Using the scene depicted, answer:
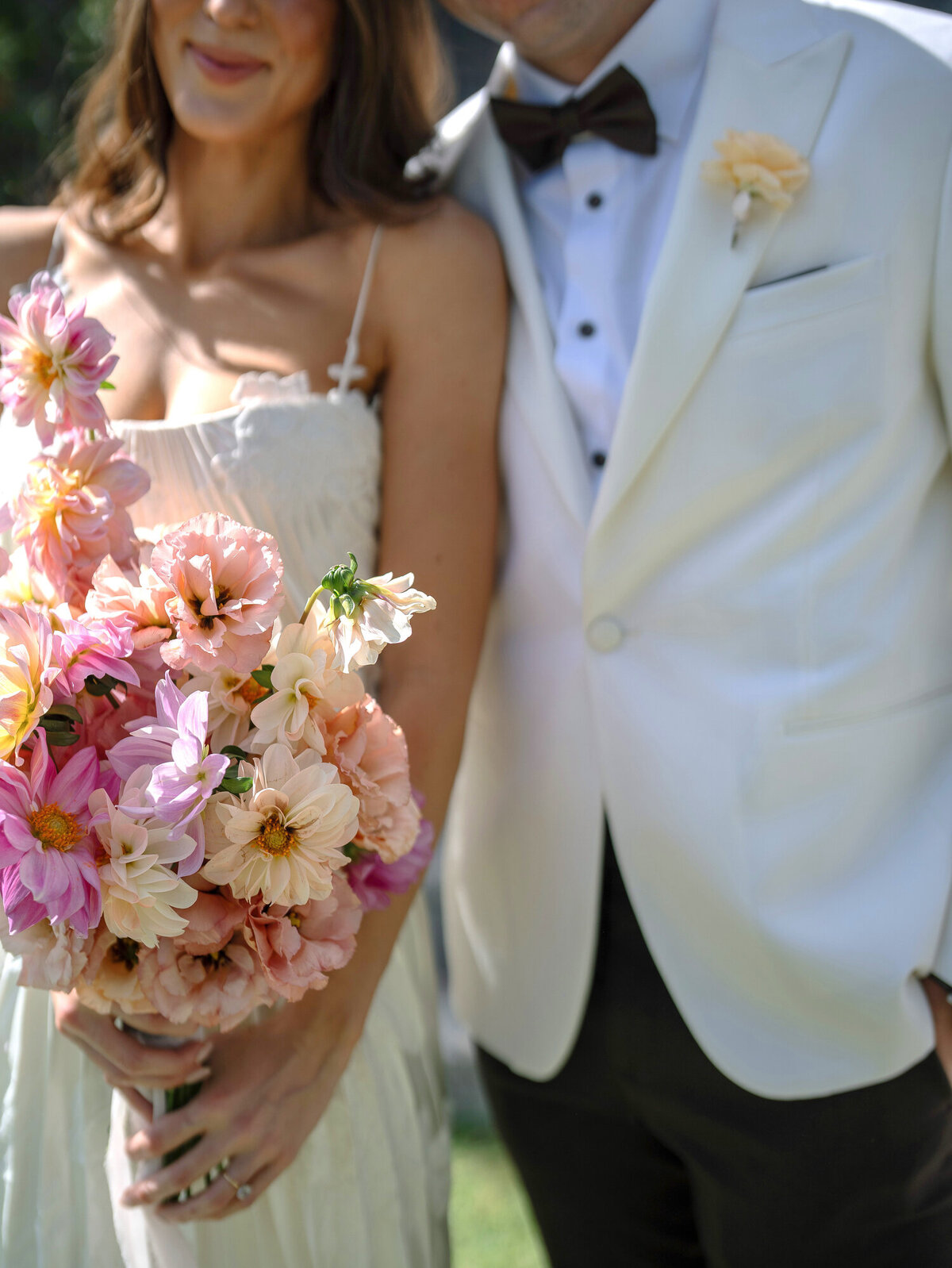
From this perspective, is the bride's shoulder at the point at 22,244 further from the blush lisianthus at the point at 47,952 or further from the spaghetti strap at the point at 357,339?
the blush lisianthus at the point at 47,952

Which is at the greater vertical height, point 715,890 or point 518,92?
point 518,92

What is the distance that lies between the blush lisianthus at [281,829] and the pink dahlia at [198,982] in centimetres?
14

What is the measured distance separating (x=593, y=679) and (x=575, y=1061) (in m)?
0.60

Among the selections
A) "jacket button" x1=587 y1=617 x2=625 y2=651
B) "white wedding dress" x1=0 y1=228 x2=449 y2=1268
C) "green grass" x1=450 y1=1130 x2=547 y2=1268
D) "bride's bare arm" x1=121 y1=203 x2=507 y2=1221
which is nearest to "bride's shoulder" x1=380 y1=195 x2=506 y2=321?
"bride's bare arm" x1=121 y1=203 x2=507 y2=1221

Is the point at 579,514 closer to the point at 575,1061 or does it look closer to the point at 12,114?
the point at 575,1061

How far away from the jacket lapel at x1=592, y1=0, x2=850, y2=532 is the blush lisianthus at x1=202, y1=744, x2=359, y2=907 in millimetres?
711

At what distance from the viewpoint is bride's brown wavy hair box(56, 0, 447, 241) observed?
5.94ft

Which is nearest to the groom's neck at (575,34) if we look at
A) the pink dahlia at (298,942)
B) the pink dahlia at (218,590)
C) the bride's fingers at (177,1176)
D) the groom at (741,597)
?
the groom at (741,597)

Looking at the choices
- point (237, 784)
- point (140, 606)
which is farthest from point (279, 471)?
point (237, 784)

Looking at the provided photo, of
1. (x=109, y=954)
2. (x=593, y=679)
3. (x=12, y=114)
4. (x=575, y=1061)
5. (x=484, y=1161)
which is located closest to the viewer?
(x=109, y=954)

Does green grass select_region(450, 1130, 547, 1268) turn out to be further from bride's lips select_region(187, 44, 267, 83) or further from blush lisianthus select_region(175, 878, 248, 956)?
bride's lips select_region(187, 44, 267, 83)

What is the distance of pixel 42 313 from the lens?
1.23 m

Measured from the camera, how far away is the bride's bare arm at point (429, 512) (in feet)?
5.08

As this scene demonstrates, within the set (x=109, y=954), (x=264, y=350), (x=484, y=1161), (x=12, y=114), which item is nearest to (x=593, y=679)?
(x=264, y=350)
